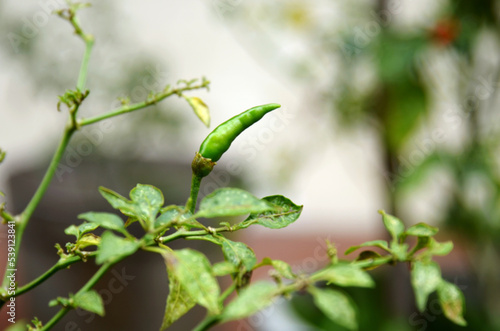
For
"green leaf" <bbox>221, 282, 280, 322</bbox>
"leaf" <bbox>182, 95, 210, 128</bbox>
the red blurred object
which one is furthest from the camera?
the red blurred object

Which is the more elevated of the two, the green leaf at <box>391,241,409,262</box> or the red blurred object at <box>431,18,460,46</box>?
the red blurred object at <box>431,18,460,46</box>

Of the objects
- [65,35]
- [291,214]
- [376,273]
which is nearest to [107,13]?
[65,35]

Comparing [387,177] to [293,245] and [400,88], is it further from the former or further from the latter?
[293,245]

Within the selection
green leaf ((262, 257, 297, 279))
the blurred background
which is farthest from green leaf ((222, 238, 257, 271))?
the blurred background

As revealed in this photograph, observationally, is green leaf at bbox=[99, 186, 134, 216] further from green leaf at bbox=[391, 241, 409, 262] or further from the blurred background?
the blurred background

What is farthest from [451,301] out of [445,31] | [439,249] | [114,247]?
[445,31]

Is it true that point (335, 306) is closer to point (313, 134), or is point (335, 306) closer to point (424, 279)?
point (424, 279)
